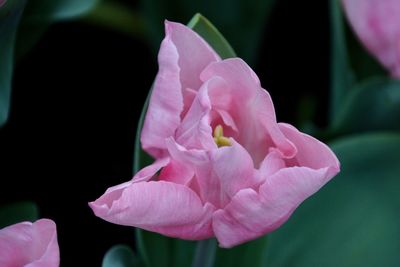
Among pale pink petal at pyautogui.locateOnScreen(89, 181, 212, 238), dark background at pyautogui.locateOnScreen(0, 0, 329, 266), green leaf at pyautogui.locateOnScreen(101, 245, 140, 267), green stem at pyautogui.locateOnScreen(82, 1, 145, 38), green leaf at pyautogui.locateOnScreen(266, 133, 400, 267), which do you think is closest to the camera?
pale pink petal at pyautogui.locateOnScreen(89, 181, 212, 238)

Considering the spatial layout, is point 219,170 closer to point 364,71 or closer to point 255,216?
point 255,216

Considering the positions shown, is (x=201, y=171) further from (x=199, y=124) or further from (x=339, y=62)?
(x=339, y=62)

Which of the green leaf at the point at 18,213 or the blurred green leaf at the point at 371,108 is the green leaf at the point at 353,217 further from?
the green leaf at the point at 18,213

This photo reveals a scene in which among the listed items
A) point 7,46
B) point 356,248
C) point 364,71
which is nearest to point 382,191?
point 356,248

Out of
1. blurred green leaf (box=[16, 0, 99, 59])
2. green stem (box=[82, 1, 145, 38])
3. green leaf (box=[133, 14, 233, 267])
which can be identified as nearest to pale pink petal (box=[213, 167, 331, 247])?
green leaf (box=[133, 14, 233, 267])

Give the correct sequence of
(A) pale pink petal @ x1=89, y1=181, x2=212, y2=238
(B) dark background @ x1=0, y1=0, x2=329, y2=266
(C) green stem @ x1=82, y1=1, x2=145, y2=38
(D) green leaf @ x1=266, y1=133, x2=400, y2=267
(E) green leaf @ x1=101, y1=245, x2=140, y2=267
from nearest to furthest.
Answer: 1. (A) pale pink petal @ x1=89, y1=181, x2=212, y2=238
2. (E) green leaf @ x1=101, y1=245, x2=140, y2=267
3. (D) green leaf @ x1=266, y1=133, x2=400, y2=267
4. (B) dark background @ x1=0, y1=0, x2=329, y2=266
5. (C) green stem @ x1=82, y1=1, x2=145, y2=38

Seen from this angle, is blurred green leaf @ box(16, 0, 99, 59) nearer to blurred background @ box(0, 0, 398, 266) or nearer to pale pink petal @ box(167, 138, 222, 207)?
blurred background @ box(0, 0, 398, 266)

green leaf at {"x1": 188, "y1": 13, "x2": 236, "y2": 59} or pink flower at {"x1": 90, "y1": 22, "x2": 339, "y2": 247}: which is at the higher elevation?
green leaf at {"x1": 188, "y1": 13, "x2": 236, "y2": 59}

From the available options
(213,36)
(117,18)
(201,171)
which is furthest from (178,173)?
(117,18)
